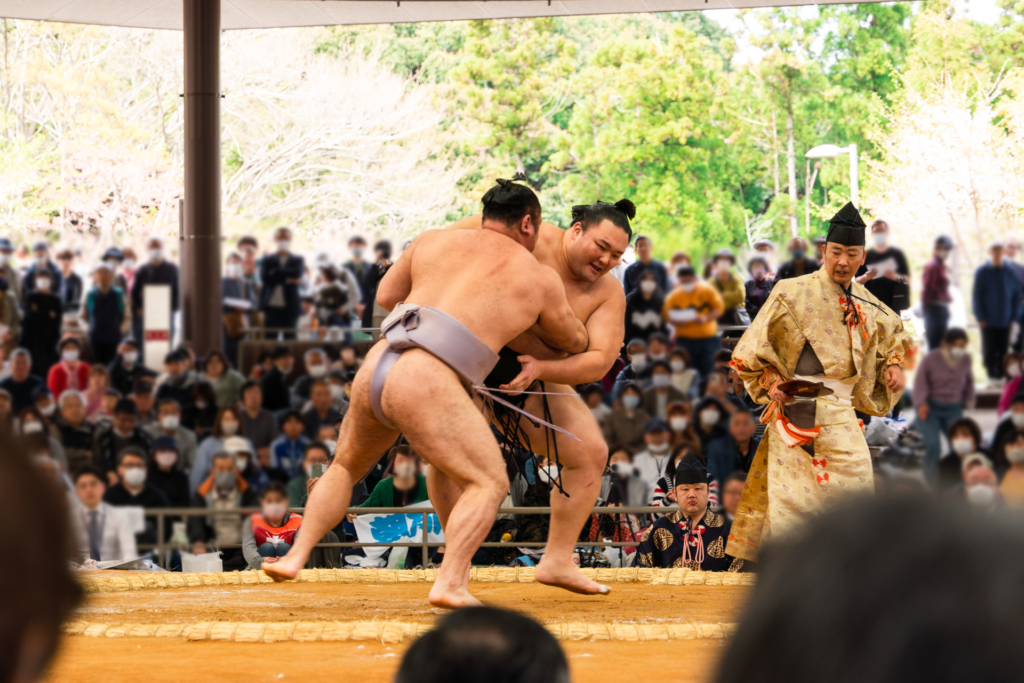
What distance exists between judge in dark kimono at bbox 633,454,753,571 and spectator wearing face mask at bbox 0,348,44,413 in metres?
3.32

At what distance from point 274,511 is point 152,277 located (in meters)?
2.29

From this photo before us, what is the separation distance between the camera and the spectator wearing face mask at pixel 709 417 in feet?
14.8

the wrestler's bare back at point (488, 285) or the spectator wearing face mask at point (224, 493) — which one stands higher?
the wrestler's bare back at point (488, 285)

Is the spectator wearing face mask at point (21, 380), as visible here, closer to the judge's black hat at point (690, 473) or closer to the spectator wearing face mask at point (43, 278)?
the spectator wearing face mask at point (43, 278)

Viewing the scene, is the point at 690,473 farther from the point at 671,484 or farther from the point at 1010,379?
the point at 1010,379

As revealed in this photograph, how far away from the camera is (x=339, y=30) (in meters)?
12.5

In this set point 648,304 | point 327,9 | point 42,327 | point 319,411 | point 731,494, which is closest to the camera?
point 731,494

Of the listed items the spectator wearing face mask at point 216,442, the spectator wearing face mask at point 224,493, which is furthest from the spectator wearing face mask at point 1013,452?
the spectator wearing face mask at point 216,442

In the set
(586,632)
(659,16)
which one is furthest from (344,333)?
(659,16)

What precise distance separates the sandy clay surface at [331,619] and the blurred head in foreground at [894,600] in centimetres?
122

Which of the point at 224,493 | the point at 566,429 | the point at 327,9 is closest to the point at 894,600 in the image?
the point at 566,429

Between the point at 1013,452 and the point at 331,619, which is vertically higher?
the point at 1013,452

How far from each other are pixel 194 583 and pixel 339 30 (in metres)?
10.3

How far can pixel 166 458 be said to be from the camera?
4.88m
